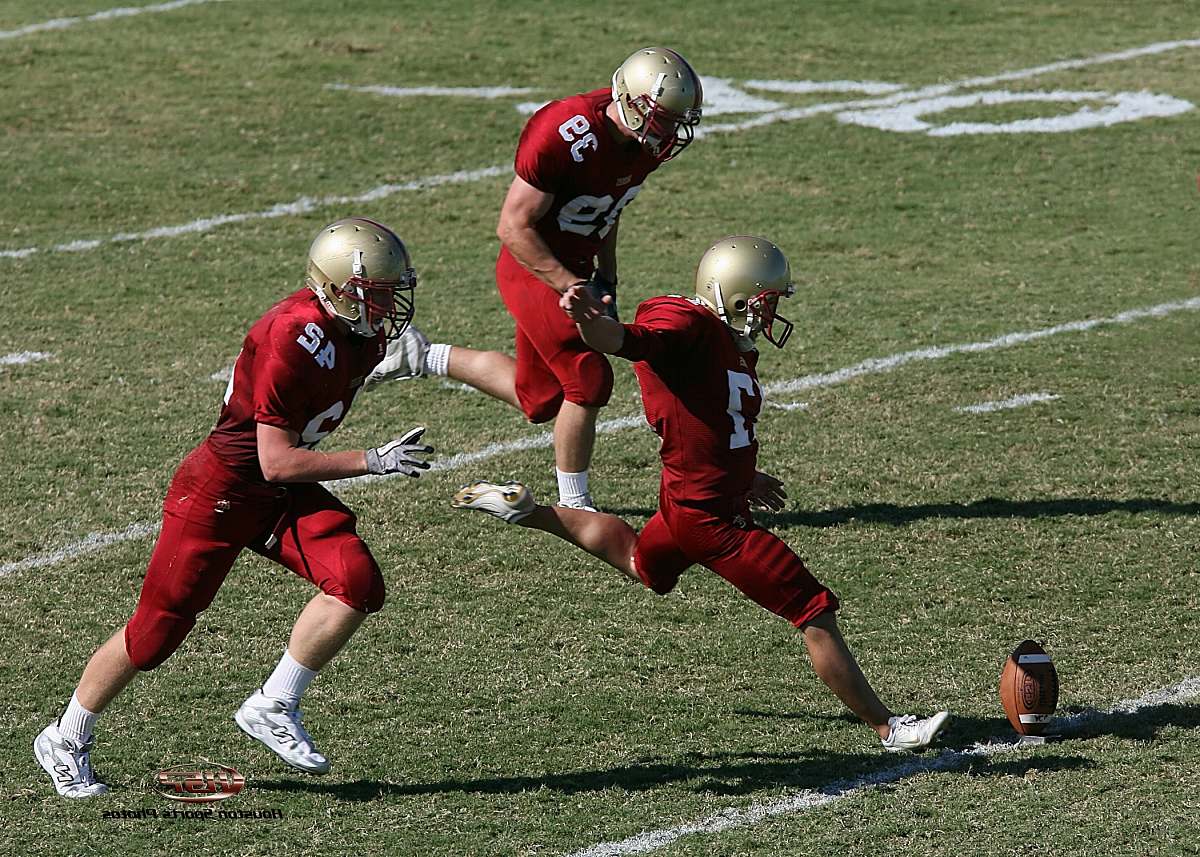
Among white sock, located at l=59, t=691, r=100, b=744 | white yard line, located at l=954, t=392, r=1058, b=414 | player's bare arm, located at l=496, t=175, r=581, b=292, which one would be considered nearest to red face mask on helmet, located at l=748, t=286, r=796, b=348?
player's bare arm, located at l=496, t=175, r=581, b=292

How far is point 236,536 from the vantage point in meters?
4.39

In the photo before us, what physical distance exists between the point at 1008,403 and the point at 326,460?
3920 millimetres

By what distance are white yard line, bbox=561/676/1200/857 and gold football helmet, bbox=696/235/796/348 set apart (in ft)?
3.73

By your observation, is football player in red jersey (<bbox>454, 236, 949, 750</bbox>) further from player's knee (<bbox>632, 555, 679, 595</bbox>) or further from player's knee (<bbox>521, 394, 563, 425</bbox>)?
player's knee (<bbox>521, 394, 563, 425</bbox>)

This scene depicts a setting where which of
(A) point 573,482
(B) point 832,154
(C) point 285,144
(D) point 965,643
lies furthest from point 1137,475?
(C) point 285,144

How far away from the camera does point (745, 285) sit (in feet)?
14.4

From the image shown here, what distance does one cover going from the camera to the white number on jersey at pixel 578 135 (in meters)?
5.76

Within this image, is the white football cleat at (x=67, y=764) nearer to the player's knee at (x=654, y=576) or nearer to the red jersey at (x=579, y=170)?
the player's knee at (x=654, y=576)

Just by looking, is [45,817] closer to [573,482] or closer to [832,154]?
[573,482]

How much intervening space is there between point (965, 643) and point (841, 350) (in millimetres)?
2988

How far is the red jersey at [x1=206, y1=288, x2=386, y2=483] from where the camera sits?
13.8 ft

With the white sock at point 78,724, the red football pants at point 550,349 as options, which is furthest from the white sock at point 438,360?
the white sock at point 78,724

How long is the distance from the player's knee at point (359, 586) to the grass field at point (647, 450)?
A: 50 centimetres

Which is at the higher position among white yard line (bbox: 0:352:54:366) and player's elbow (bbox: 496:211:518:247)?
player's elbow (bbox: 496:211:518:247)
